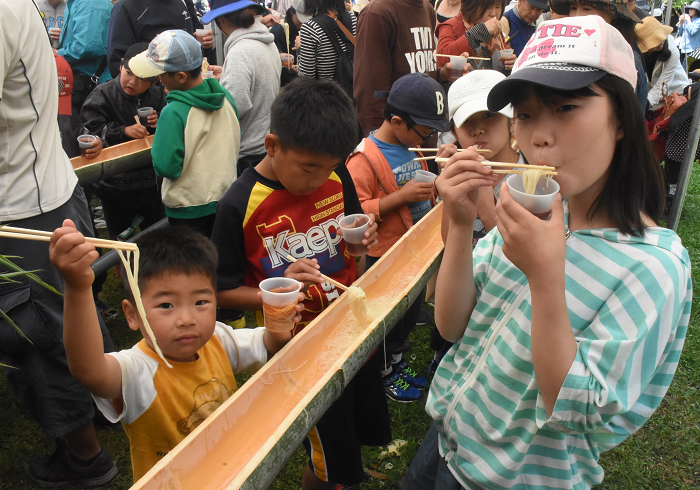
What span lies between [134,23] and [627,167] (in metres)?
5.79

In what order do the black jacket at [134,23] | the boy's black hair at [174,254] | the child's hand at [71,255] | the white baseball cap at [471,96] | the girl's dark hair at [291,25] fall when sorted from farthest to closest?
the girl's dark hair at [291,25], the black jacket at [134,23], the white baseball cap at [471,96], the boy's black hair at [174,254], the child's hand at [71,255]

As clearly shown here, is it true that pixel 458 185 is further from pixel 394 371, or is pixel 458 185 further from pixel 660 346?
pixel 394 371

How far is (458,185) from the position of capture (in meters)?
1.63

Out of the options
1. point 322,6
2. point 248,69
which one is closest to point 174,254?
point 248,69

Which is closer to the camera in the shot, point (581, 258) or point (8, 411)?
point (581, 258)

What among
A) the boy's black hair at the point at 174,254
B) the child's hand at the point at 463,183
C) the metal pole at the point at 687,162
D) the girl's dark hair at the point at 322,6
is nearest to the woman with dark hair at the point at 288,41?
the girl's dark hair at the point at 322,6

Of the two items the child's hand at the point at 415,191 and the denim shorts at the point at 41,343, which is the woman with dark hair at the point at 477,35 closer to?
the child's hand at the point at 415,191

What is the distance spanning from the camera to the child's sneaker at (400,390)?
4000 mm

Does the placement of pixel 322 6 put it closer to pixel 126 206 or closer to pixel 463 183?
pixel 126 206

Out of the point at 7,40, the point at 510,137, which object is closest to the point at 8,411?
A: the point at 7,40

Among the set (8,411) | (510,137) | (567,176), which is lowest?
(8,411)

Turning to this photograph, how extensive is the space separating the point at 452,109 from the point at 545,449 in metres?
2.27

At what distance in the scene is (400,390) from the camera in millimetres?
4031

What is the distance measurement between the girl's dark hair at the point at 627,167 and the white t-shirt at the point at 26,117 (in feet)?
8.44
